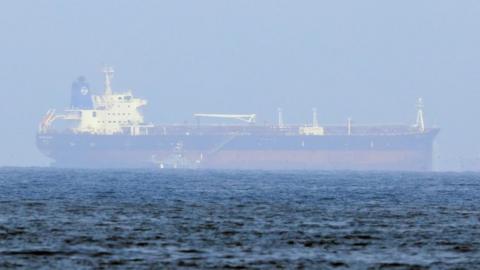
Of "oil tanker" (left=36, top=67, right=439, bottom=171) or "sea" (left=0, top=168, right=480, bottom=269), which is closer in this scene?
"sea" (left=0, top=168, right=480, bottom=269)

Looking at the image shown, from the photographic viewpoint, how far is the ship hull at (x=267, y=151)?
18912 centimetres

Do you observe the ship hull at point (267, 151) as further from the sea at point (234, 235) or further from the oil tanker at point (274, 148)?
the sea at point (234, 235)

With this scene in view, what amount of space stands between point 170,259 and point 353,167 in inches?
6637

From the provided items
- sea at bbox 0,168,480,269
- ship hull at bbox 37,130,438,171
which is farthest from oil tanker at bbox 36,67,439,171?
sea at bbox 0,168,480,269

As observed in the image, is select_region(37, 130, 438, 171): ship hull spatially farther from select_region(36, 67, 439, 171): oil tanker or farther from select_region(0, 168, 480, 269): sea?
select_region(0, 168, 480, 269): sea

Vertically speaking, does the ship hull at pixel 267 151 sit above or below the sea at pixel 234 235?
above

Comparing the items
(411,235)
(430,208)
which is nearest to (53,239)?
(411,235)

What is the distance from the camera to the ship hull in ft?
620

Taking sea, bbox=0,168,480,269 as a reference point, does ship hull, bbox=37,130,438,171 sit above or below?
above

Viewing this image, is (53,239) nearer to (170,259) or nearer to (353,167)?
(170,259)

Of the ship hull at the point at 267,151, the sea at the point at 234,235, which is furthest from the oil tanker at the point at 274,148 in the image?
the sea at the point at 234,235

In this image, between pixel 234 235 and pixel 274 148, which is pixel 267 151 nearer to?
pixel 274 148

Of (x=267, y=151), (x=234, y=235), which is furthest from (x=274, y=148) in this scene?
(x=234, y=235)

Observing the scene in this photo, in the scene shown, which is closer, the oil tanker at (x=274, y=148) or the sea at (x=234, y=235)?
the sea at (x=234, y=235)
